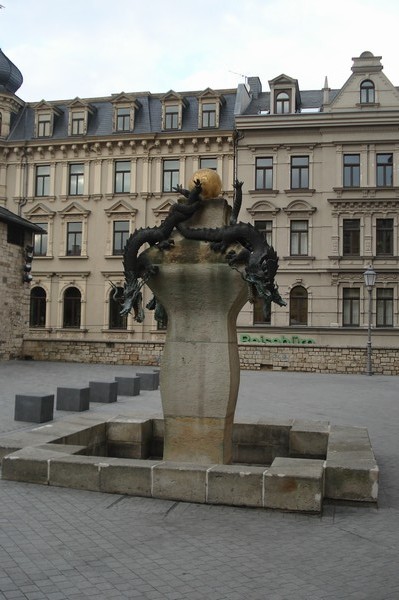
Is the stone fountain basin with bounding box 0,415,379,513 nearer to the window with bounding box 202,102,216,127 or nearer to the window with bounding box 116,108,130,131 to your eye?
the window with bounding box 202,102,216,127

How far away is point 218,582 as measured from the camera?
434 centimetres

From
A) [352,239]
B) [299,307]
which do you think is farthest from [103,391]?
[352,239]

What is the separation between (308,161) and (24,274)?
51.9 feet

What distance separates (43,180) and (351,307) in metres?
19.0

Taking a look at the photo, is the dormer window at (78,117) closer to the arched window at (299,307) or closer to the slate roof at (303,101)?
the slate roof at (303,101)

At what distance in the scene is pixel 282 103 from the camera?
34.0 metres

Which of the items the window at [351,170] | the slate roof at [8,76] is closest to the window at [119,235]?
the slate roof at [8,76]

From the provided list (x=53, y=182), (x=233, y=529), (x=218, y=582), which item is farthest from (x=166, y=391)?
(x=53, y=182)

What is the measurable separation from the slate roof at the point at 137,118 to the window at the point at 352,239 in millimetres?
8501

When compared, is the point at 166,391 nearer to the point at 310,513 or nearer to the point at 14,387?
the point at 310,513

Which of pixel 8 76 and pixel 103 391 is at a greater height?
pixel 8 76

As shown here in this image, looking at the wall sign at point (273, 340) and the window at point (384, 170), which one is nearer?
the wall sign at point (273, 340)

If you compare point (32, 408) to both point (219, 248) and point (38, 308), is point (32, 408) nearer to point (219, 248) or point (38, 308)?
point (219, 248)

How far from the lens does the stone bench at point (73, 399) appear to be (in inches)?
541
